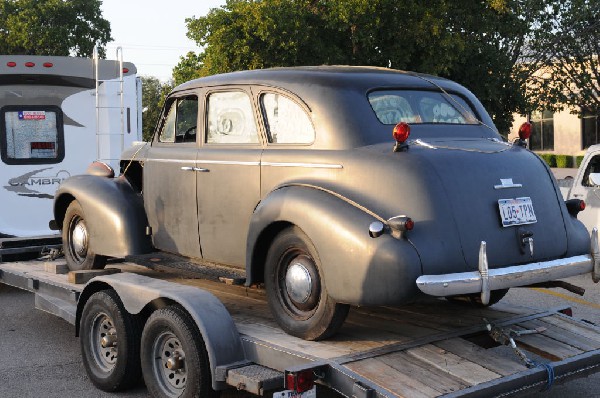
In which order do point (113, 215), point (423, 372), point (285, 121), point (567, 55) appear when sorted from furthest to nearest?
point (567, 55), point (113, 215), point (285, 121), point (423, 372)

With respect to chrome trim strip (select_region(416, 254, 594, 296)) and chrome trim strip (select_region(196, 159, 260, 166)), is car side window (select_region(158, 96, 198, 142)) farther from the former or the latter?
chrome trim strip (select_region(416, 254, 594, 296))

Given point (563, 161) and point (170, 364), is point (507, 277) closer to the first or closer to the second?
point (170, 364)

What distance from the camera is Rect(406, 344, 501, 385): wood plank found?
4402 mm

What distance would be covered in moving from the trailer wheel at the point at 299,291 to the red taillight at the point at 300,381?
1.94 feet

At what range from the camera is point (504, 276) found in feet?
15.5

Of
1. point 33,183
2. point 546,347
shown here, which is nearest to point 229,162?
point 546,347

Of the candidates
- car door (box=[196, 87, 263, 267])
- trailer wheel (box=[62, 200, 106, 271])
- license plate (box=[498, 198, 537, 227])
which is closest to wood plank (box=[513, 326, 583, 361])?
license plate (box=[498, 198, 537, 227])

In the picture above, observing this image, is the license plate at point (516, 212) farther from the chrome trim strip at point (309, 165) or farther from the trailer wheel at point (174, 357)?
the trailer wheel at point (174, 357)

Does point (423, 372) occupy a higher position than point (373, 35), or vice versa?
point (373, 35)

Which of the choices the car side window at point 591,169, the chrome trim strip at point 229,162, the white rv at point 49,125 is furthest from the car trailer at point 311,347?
the car side window at point 591,169

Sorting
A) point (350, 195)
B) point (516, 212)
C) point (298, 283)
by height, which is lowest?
point (298, 283)

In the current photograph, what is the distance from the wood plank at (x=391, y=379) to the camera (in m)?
4.13

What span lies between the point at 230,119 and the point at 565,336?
2.78 m

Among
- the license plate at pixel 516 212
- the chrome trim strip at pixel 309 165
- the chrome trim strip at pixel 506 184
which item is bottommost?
the license plate at pixel 516 212
